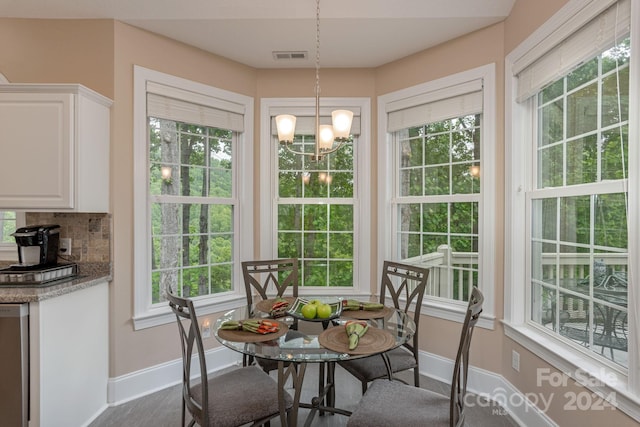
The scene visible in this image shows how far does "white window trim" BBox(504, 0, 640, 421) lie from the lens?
1444 millimetres

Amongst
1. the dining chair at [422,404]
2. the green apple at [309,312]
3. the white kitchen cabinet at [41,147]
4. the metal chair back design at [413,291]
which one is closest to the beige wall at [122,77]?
the white kitchen cabinet at [41,147]

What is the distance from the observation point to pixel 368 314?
7.04 feet

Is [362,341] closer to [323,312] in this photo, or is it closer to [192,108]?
[323,312]

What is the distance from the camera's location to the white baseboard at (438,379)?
2.26 meters

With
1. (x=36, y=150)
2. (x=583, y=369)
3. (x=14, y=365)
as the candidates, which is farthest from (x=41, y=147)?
(x=583, y=369)

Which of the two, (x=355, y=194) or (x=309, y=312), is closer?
(x=309, y=312)

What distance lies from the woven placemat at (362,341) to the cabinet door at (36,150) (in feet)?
6.16

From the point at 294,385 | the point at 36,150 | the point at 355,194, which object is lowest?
the point at 294,385

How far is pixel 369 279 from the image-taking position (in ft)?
11.0

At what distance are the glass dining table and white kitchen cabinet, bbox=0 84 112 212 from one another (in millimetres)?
1398

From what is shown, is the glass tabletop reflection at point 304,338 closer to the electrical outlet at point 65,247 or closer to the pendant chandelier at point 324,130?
the pendant chandelier at point 324,130

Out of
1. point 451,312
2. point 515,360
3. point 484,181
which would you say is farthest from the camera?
point 451,312

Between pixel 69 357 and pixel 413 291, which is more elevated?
pixel 413 291

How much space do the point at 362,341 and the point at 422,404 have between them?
1.34 feet
